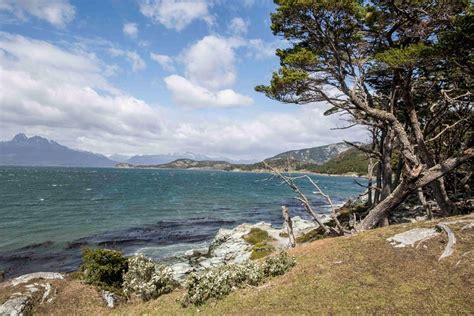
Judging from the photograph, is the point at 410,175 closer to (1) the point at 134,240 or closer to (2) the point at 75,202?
(1) the point at 134,240

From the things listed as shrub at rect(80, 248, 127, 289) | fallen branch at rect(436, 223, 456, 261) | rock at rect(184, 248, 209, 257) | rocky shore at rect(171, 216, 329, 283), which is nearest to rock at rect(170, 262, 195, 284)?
rocky shore at rect(171, 216, 329, 283)

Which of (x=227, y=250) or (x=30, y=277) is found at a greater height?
(x=30, y=277)

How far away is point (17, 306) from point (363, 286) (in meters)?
14.3

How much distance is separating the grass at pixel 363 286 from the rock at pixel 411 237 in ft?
1.07

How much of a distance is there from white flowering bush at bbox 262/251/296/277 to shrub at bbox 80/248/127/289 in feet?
28.6

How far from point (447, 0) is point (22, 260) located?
116 ft

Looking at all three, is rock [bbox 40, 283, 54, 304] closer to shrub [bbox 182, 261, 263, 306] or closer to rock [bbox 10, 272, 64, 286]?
rock [bbox 10, 272, 64, 286]

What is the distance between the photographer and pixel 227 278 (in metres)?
13.2

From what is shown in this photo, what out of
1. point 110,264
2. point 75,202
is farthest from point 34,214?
point 110,264

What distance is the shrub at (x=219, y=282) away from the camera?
12.7 m

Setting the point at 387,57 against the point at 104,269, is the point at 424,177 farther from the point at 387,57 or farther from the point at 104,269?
the point at 104,269

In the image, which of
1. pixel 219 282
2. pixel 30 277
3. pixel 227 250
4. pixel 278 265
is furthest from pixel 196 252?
pixel 219 282

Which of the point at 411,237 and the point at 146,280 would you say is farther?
the point at 146,280

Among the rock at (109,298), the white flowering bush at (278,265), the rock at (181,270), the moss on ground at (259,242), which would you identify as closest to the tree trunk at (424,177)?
the white flowering bush at (278,265)
